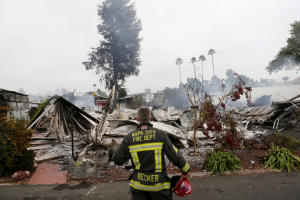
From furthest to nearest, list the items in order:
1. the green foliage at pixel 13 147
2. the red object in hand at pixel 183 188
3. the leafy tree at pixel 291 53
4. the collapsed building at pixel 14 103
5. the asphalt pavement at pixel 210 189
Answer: the leafy tree at pixel 291 53
the collapsed building at pixel 14 103
the green foliage at pixel 13 147
the asphalt pavement at pixel 210 189
the red object in hand at pixel 183 188

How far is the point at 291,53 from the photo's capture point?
61.2 feet

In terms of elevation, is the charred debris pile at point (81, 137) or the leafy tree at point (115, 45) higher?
the leafy tree at point (115, 45)

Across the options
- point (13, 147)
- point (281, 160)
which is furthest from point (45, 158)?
point (281, 160)

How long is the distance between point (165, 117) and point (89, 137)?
5872 mm

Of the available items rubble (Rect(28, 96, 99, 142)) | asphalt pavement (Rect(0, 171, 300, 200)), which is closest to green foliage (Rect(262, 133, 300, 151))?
asphalt pavement (Rect(0, 171, 300, 200))

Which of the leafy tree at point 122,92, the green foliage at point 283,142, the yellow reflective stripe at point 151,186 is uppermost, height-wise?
the leafy tree at point 122,92

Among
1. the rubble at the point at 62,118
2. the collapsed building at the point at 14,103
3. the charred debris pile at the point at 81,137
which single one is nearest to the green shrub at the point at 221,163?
the charred debris pile at the point at 81,137

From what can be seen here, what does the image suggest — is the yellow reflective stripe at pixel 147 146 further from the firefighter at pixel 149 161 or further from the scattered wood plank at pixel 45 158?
the scattered wood plank at pixel 45 158

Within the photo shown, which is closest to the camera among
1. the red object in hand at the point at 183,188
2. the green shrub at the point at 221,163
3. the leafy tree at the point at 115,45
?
the red object in hand at the point at 183,188

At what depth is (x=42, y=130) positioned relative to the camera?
41.4 feet

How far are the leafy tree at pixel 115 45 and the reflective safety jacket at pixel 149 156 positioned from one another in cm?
2715

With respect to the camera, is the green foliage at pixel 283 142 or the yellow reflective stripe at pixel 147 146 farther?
the green foliage at pixel 283 142

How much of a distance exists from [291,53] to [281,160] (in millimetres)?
19162

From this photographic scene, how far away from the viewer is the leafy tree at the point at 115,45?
29.0 m
